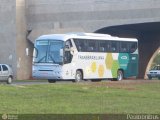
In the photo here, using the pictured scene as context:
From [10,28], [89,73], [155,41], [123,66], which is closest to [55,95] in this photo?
[89,73]

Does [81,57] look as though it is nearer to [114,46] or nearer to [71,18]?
[114,46]

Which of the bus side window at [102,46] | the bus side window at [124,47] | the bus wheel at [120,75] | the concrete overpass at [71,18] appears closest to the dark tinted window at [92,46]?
the bus side window at [102,46]

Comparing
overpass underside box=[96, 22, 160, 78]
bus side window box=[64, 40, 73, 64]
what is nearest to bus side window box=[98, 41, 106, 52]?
bus side window box=[64, 40, 73, 64]

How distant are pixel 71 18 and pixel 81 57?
68.9 ft

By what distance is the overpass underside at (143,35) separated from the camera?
187ft

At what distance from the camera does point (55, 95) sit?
20.5m

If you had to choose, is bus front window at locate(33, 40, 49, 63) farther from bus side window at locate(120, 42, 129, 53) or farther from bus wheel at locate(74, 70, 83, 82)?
bus side window at locate(120, 42, 129, 53)

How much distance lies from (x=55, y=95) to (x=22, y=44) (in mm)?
38239

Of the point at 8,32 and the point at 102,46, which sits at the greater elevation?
the point at 8,32

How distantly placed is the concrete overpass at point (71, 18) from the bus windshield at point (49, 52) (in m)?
19.7

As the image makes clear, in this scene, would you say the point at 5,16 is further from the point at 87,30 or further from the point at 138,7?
the point at 138,7

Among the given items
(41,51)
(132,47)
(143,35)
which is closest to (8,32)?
(143,35)

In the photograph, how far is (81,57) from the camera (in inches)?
1430

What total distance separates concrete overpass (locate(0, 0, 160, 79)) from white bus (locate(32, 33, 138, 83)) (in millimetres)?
12545
